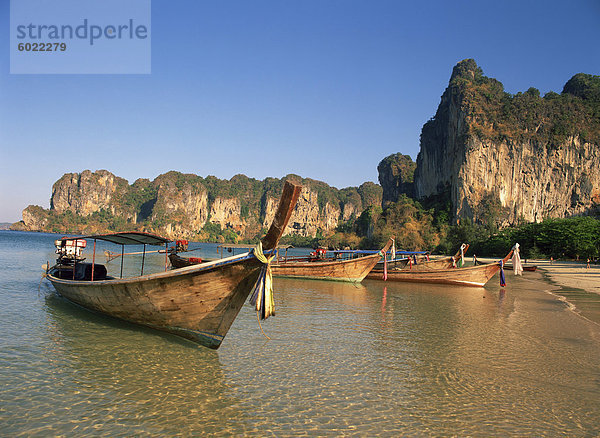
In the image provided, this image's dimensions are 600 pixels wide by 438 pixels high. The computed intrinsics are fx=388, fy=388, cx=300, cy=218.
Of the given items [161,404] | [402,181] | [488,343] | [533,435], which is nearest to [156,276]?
[161,404]

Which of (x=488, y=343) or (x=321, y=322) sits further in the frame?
(x=321, y=322)

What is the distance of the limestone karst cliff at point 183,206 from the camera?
149500mm

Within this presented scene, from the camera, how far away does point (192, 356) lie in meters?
6.77

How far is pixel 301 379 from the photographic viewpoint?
5.88 meters

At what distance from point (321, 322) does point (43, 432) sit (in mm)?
6623

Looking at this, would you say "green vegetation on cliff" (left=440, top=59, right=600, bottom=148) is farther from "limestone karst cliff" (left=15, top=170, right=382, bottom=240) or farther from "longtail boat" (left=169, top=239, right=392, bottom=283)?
"limestone karst cliff" (left=15, top=170, right=382, bottom=240)

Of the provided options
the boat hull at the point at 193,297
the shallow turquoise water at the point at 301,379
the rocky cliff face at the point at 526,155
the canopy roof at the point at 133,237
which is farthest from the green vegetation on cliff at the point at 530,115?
Answer: the boat hull at the point at 193,297

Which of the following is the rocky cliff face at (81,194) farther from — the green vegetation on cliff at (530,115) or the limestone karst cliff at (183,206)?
the green vegetation on cliff at (530,115)

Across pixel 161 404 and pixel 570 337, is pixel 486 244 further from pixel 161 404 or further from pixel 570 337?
pixel 161 404

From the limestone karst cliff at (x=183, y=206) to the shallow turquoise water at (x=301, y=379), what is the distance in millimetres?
145772

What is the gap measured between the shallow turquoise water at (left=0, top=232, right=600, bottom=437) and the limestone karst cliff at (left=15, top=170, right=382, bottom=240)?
146 meters

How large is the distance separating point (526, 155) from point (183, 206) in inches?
4966

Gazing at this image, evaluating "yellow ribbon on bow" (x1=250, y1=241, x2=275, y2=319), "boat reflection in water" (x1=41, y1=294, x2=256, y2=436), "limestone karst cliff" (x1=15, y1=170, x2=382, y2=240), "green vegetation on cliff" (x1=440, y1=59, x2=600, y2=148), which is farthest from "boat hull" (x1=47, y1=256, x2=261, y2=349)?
"limestone karst cliff" (x1=15, y1=170, x2=382, y2=240)

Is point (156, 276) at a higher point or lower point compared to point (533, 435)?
higher
